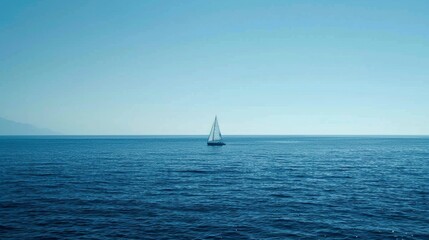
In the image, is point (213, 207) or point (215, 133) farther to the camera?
point (215, 133)

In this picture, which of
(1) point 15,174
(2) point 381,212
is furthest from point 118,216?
(1) point 15,174

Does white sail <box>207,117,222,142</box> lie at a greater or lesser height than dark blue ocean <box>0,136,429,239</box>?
greater

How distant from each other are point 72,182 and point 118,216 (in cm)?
2405

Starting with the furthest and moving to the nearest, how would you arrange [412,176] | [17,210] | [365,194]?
[412,176]
[365,194]
[17,210]

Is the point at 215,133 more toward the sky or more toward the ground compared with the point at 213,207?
more toward the sky

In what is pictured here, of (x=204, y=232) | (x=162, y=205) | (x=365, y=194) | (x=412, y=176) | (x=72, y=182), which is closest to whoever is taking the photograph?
(x=204, y=232)

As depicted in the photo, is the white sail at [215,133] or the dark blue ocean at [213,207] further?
the white sail at [215,133]

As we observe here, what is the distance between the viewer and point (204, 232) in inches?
1093

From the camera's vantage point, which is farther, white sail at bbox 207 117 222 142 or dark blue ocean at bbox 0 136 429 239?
white sail at bbox 207 117 222 142

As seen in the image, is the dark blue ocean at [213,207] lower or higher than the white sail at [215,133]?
lower

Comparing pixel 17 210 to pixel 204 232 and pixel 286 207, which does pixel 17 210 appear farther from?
pixel 286 207

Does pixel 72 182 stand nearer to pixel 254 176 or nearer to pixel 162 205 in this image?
pixel 162 205

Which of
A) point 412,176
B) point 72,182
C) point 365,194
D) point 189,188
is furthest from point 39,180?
point 412,176

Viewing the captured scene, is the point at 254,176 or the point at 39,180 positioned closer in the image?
the point at 39,180
